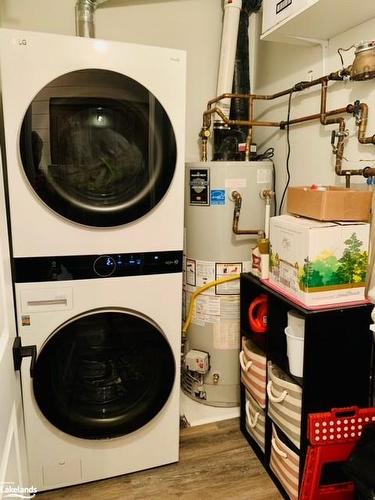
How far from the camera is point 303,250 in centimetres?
140

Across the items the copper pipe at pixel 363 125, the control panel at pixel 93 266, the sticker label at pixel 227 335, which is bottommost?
the sticker label at pixel 227 335

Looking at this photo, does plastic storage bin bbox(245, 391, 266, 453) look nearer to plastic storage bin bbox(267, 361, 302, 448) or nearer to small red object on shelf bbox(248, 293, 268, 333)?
plastic storage bin bbox(267, 361, 302, 448)

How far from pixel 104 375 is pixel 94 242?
57cm

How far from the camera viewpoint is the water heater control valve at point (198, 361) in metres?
2.14

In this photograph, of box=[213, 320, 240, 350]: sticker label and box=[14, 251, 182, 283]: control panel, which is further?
box=[213, 320, 240, 350]: sticker label

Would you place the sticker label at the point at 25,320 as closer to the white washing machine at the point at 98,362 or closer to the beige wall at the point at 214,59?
the white washing machine at the point at 98,362

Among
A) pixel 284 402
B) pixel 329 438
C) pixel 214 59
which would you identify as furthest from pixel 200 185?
pixel 329 438

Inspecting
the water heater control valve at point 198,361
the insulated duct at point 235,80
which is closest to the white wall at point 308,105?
the insulated duct at point 235,80

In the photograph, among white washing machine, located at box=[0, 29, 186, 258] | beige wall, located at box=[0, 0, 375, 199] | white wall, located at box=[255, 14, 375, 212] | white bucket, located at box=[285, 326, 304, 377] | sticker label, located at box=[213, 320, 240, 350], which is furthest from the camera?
sticker label, located at box=[213, 320, 240, 350]

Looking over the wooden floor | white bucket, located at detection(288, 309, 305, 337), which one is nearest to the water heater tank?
the wooden floor

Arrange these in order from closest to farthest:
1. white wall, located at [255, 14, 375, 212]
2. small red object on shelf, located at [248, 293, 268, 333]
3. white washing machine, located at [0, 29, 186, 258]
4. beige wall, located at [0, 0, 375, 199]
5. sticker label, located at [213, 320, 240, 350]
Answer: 1. white washing machine, located at [0, 29, 186, 258]
2. white wall, located at [255, 14, 375, 212]
3. beige wall, located at [0, 0, 375, 199]
4. small red object on shelf, located at [248, 293, 268, 333]
5. sticker label, located at [213, 320, 240, 350]

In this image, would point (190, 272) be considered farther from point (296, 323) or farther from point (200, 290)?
point (296, 323)

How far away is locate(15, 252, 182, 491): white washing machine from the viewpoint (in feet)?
4.96

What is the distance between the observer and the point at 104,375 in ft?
5.41
